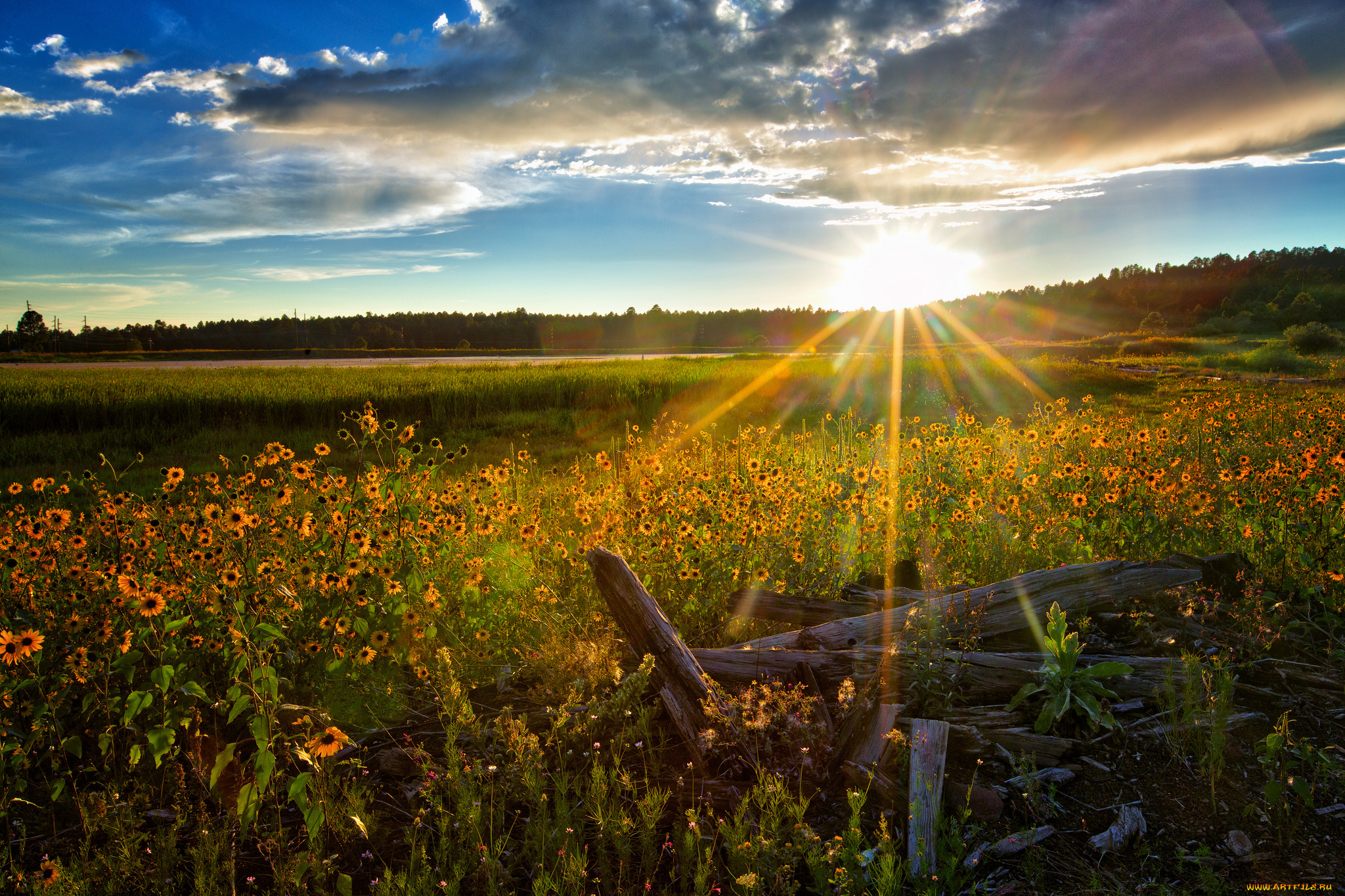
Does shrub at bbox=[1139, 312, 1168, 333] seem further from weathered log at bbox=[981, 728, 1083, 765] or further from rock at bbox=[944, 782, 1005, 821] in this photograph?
rock at bbox=[944, 782, 1005, 821]

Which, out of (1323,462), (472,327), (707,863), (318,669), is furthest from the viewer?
(472,327)

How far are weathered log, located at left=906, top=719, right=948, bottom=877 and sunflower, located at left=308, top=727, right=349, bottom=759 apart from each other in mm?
1846

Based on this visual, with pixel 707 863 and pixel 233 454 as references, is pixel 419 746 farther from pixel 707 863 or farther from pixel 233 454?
pixel 233 454

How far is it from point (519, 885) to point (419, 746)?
709mm

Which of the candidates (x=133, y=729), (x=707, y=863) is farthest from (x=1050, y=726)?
(x=133, y=729)

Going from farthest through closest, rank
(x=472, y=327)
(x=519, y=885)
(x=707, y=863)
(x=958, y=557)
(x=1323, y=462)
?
(x=472, y=327) < (x=1323, y=462) < (x=958, y=557) < (x=519, y=885) < (x=707, y=863)

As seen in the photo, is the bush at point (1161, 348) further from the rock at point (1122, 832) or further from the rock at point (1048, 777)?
the rock at point (1122, 832)

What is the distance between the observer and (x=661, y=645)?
306 centimetres

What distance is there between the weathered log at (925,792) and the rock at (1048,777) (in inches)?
10.3

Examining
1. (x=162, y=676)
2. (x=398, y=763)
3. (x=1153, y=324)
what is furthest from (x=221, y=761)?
(x=1153, y=324)

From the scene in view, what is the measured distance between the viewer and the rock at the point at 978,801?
8.02ft

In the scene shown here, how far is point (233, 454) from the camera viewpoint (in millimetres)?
10672

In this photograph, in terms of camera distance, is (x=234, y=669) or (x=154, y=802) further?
(x=154, y=802)

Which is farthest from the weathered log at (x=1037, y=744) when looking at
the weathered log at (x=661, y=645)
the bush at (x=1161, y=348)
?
the bush at (x=1161, y=348)
